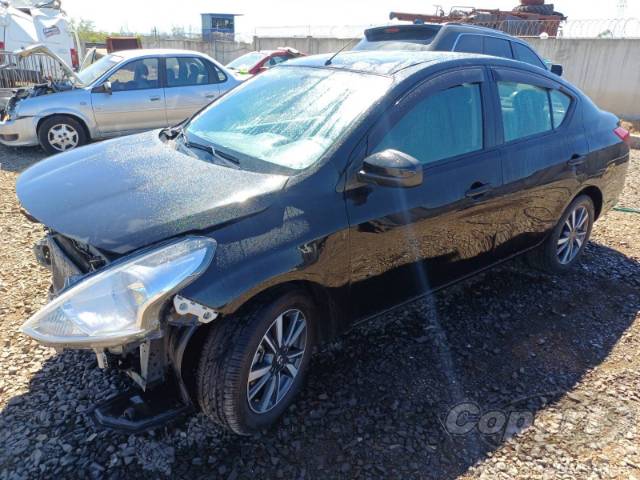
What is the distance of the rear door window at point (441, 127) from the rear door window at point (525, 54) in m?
5.59

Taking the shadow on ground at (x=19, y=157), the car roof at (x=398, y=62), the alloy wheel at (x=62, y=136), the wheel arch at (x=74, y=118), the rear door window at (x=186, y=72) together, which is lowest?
the shadow on ground at (x=19, y=157)

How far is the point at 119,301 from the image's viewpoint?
198 cm

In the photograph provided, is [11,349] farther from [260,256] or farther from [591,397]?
[591,397]

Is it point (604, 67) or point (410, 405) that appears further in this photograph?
point (604, 67)

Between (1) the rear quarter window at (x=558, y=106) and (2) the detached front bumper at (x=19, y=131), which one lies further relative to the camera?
(2) the detached front bumper at (x=19, y=131)

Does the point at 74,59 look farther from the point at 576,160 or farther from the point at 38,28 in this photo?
the point at 576,160

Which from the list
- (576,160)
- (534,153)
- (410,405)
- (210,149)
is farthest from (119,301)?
(576,160)

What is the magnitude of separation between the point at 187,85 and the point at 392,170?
672 cm

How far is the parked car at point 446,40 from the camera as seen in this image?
6.98 meters

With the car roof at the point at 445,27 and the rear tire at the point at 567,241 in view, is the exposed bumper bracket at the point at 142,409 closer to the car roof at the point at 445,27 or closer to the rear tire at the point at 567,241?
the rear tire at the point at 567,241

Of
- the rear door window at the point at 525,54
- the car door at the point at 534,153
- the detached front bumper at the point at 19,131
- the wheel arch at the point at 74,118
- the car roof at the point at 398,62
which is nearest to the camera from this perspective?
the car roof at the point at 398,62

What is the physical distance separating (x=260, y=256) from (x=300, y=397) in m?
0.99

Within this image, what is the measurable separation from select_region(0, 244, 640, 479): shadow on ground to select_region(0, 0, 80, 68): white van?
12.7 metres

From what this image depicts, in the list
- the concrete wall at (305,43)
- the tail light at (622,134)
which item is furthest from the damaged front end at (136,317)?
the concrete wall at (305,43)
